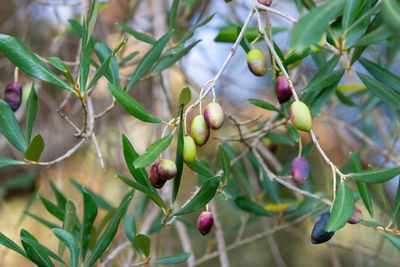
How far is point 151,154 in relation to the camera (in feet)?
2.15

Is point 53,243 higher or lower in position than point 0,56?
lower

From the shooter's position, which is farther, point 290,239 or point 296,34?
point 290,239

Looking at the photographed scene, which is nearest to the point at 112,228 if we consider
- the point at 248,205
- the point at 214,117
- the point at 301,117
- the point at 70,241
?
the point at 70,241

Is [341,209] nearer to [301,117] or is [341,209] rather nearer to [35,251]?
[301,117]

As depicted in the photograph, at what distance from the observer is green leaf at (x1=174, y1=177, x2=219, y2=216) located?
728 mm

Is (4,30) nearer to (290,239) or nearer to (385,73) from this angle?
(385,73)

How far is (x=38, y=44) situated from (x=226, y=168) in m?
1.91

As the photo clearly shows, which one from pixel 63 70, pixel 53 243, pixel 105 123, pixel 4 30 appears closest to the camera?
pixel 63 70

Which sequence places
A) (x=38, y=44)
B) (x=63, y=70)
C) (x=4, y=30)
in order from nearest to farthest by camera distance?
(x=63, y=70), (x=4, y=30), (x=38, y=44)

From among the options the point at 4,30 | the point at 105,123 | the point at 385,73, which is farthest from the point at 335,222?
the point at 4,30

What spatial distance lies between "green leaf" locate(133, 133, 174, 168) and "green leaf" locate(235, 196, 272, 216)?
55 centimetres

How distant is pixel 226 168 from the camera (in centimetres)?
92

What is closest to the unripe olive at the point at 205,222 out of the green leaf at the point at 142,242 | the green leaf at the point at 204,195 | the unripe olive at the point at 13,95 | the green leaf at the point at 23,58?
the green leaf at the point at 204,195

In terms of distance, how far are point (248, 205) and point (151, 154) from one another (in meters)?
0.62
